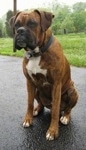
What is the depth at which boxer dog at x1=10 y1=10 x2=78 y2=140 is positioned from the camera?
4039mm

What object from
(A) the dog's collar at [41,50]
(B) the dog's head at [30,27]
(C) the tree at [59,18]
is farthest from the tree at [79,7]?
(B) the dog's head at [30,27]

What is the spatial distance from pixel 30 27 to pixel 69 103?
1263 millimetres

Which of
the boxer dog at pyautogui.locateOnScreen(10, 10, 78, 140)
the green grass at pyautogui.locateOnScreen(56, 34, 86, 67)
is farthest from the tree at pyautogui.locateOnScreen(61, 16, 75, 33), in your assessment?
the boxer dog at pyautogui.locateOnScreen(10, 10, 78, 140)

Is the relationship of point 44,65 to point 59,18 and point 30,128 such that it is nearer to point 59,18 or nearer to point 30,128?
point 30,128

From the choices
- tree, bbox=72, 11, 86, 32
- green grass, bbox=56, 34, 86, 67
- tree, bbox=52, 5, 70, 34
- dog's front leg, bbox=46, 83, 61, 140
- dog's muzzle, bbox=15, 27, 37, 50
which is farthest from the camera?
tree, bbox=72, 11, 86, 32

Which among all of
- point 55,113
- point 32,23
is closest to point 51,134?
point 55,113

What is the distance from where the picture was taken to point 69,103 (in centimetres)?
471

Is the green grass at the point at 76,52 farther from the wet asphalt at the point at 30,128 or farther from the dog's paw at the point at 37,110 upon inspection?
the dog's paw at the point at 37,110

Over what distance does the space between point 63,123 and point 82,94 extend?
1580 millimetres

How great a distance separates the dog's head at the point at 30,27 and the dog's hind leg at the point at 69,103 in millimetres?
Answer: 892

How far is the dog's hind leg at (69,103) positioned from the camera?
4.67 m

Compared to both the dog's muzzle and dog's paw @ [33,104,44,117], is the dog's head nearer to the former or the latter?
the dog's muzzle

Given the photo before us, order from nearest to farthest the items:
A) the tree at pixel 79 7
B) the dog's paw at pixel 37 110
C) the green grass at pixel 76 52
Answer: the dog's paw at pixel 37 110 < the green grass at pixel 76 52 < the tree at pixel 79 7

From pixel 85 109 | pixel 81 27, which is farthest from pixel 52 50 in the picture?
pixel 81 27
